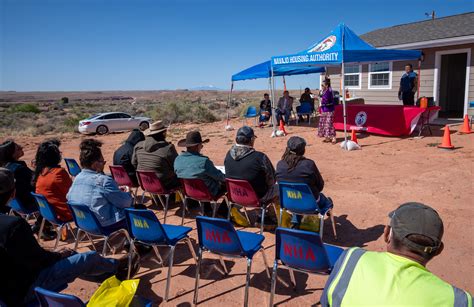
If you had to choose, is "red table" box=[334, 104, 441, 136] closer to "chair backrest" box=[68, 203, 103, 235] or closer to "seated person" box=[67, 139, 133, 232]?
"seated person" box=[67, 139, 133, 232]

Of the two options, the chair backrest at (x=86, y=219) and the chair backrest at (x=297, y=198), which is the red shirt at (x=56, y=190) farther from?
the chair backrest at (x=297, y=198)

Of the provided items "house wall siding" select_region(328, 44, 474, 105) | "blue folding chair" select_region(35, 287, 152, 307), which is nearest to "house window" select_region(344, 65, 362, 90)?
"house wall siding" select_region(328, 44, 474, 105)

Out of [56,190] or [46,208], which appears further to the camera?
[56,190]

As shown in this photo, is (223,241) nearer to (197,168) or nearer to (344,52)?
(197,168)

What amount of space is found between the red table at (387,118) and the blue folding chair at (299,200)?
765 centimetres

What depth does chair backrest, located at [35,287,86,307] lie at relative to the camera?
6.75 feet

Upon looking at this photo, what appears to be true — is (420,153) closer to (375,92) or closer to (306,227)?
(306,227)

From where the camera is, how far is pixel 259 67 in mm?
14633

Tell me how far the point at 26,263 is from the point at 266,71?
41.8ft

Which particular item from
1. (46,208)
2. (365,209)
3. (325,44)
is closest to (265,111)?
(325,44)

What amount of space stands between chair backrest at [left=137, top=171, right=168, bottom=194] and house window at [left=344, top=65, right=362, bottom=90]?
1313 cm

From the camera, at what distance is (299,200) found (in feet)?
14.2

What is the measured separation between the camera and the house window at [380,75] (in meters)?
14.9

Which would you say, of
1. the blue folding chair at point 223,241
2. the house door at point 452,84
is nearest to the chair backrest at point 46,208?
the blue folding chair at point 223,241
